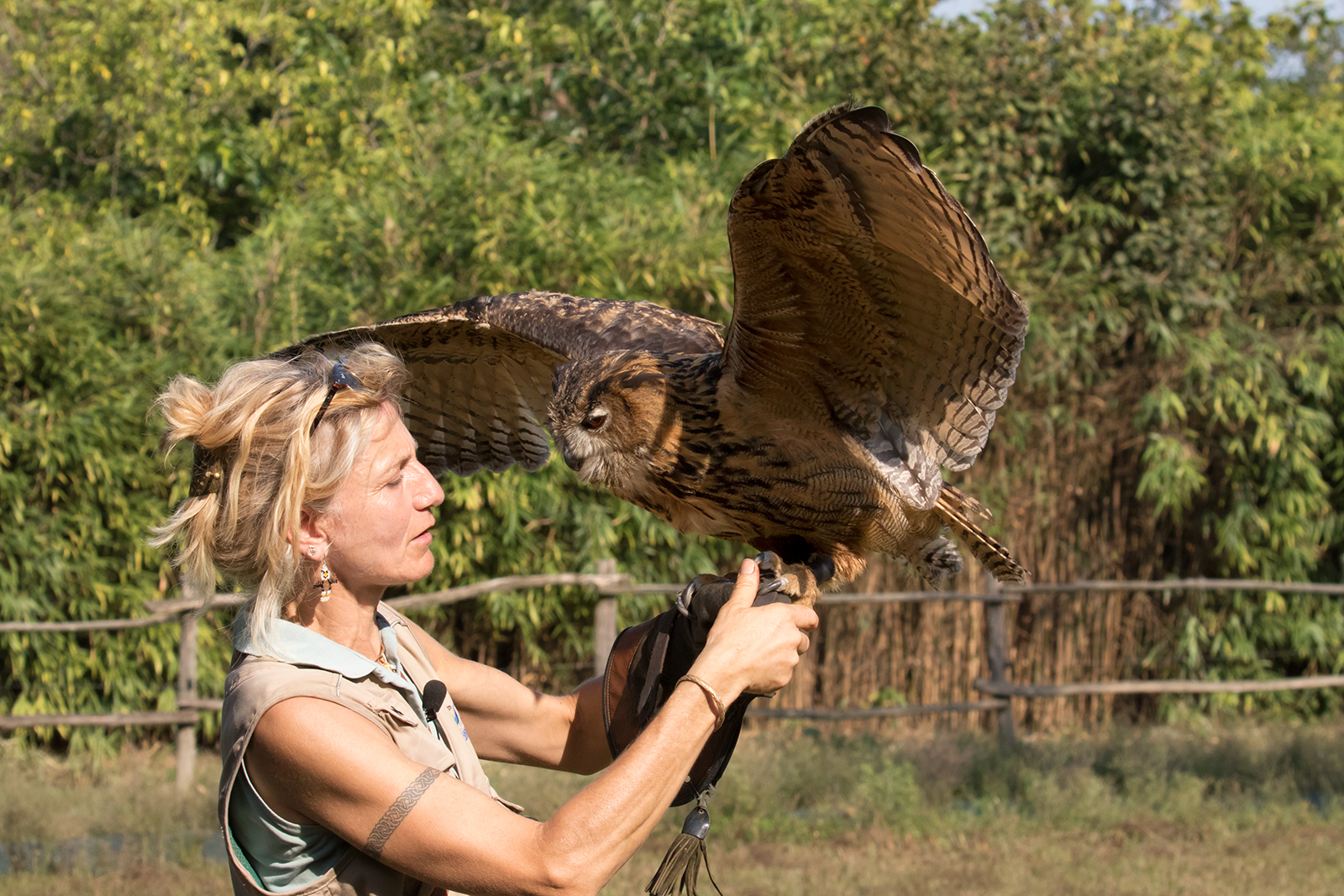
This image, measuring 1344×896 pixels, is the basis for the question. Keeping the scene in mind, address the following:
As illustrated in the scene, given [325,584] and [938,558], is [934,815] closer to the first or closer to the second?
[938,558]

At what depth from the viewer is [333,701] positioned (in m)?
1.47

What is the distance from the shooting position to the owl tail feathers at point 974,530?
106 inches

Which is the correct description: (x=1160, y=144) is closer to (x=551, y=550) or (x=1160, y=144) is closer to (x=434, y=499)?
(x=551, y=550)

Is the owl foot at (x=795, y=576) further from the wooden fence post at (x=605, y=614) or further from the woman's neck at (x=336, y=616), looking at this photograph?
the wooden fence post at (x=605, y=614)

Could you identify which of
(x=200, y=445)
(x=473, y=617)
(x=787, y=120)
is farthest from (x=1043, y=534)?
(x=200, y=445)

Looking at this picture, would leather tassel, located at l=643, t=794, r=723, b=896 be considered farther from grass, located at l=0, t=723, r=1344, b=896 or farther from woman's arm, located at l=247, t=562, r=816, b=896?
grass, located at l=0, t=723, r=1344, b=896

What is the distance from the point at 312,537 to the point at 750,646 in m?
0.66

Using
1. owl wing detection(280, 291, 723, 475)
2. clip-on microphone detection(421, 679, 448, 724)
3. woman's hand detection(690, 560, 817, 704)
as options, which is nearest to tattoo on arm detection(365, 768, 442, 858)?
clip-on microphone detection(421, 679, 448, 724)

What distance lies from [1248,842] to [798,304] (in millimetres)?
4144

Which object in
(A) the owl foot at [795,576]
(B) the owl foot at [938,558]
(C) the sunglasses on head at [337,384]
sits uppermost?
(C) the sunglasses on head at [337,384]

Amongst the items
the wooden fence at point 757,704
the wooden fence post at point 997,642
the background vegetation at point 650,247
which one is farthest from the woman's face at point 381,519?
the wooden fence post at point 997,642

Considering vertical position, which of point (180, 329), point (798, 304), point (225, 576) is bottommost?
point (180, 329)

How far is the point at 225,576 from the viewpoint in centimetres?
164

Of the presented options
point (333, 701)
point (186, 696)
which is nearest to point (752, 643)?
point (333, 701)
